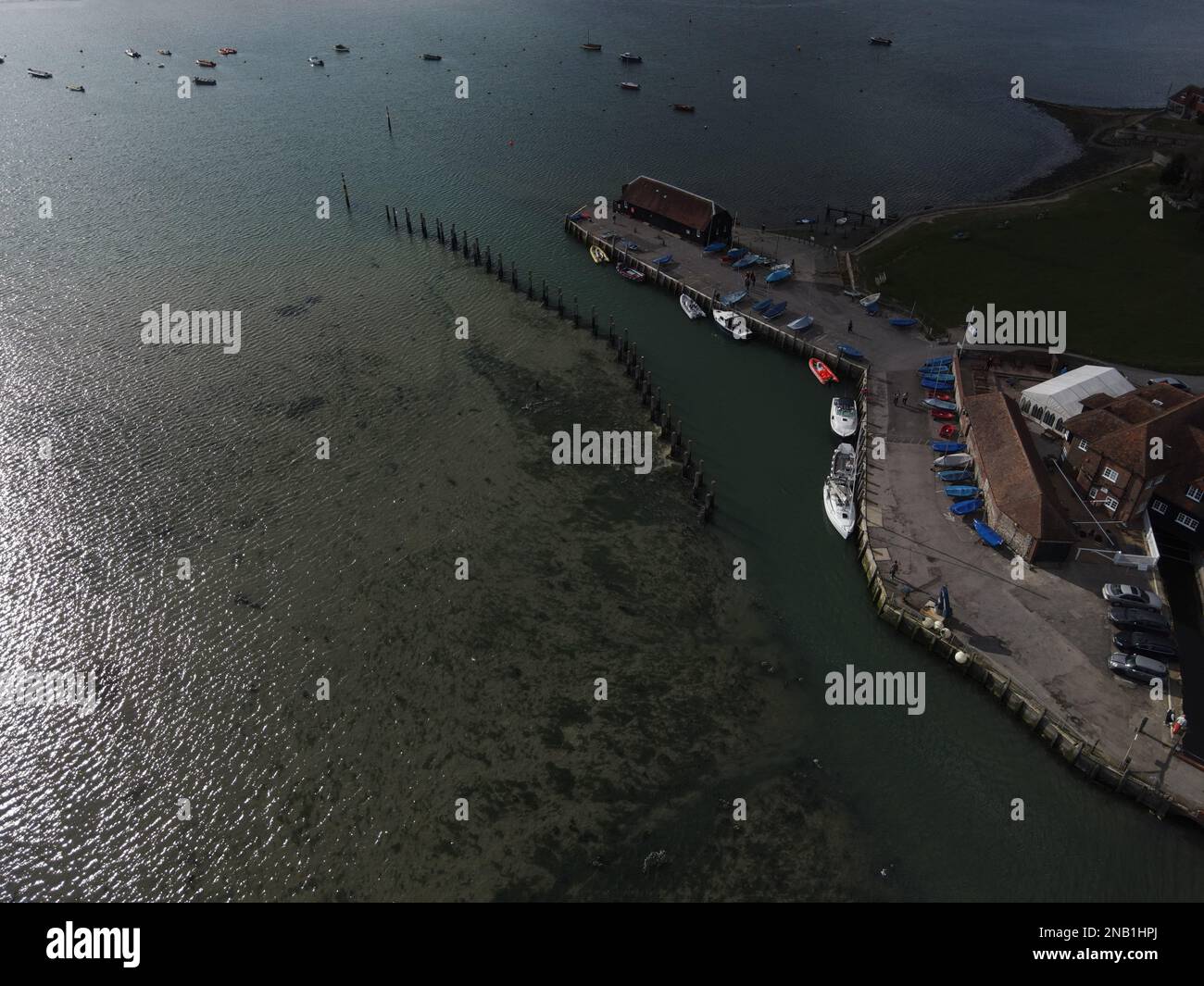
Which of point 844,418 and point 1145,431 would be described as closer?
point 1145,431

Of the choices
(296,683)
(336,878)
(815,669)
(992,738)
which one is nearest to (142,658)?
(296,683)

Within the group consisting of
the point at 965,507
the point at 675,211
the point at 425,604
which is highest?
the point at 675,211

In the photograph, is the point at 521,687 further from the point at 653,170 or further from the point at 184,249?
the point at 653,170

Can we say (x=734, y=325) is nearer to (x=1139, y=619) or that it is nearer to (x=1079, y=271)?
(x=1079, y=271)

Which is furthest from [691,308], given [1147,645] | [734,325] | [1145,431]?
[1147,645]

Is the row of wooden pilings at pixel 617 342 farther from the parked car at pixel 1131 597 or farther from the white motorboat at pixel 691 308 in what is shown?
the parked car at pixel 1131 597
